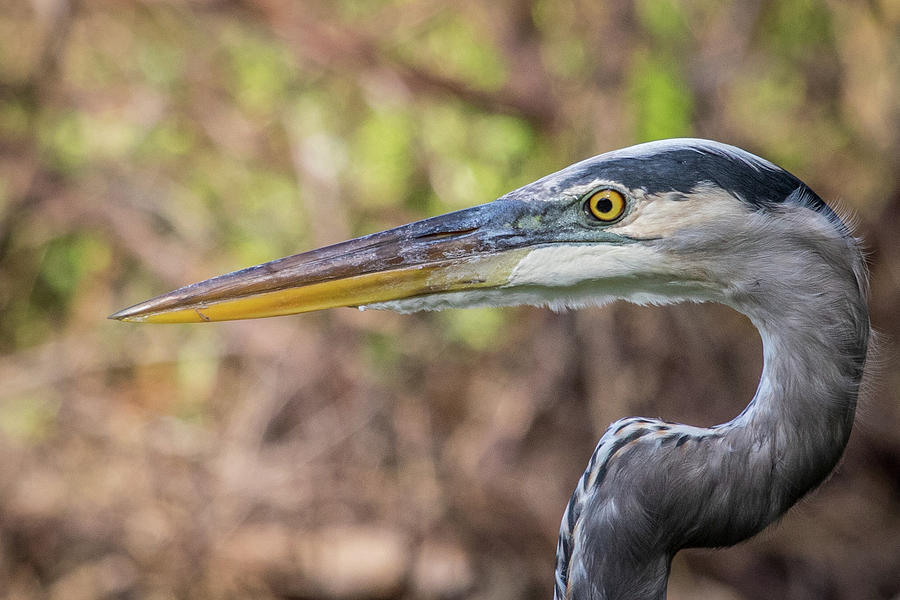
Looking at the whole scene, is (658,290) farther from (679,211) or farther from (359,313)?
(359,313)

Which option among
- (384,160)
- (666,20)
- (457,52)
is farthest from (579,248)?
(457,52)

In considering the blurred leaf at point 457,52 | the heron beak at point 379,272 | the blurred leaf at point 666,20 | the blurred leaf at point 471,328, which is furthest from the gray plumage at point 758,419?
the blurred leaf at point 457,52

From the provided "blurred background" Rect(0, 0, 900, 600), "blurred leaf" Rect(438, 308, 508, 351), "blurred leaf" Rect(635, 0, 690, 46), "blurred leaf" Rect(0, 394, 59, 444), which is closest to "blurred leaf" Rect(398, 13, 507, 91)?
"blurred background" Rect(0, 0, 900, 600)

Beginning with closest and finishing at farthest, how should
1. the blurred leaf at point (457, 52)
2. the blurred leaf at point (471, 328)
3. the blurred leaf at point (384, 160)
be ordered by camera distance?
1. the blurred leaf at point (471, 328)
2. the blurred leaf at point (384, 160)
3. the blurred leaf at point (457, 52)

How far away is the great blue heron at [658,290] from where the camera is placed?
4.67 ft

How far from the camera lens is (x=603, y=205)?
59.6 inches

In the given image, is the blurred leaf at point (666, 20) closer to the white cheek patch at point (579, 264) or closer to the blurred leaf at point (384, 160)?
the blurred leaf at point (384, 160)

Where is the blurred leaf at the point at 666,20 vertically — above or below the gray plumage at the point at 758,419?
above

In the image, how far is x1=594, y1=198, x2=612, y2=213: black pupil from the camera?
1510 mm

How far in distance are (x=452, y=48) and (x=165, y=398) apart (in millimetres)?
2082

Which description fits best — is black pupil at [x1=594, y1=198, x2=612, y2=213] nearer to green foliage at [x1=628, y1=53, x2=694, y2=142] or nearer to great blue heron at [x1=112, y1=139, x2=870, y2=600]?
great blue heron at [x1=112, y1=139, x2=870, y2=600]

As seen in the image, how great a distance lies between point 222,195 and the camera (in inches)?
166

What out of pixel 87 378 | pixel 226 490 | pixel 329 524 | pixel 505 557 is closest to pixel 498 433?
pixel 505 557

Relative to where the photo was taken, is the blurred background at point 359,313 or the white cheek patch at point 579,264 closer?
the white cheek patch at point 579,264
